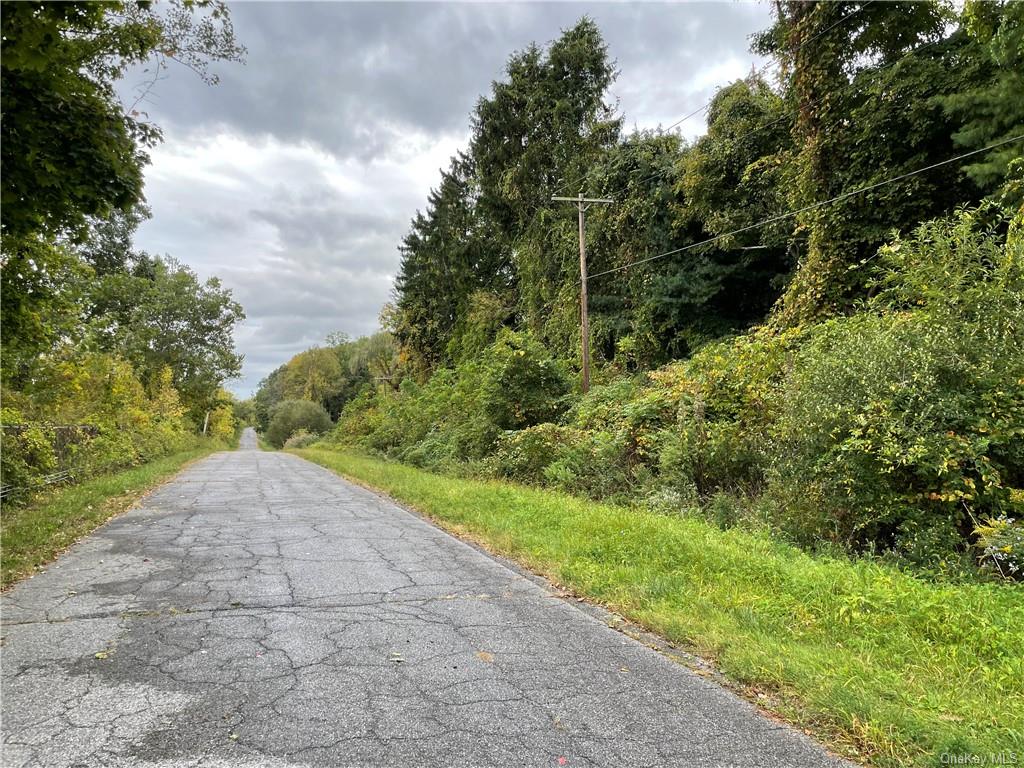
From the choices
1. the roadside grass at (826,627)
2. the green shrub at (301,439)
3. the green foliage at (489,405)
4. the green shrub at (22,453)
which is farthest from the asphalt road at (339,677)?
the green shrub at (301,439)

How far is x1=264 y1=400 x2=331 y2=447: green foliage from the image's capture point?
2398 inches

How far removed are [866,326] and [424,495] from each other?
26.7ft

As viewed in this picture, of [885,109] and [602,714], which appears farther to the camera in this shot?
[885,109]

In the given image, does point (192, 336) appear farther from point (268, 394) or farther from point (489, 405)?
point (268, 394)

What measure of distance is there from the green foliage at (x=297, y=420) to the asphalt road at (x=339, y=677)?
185ft

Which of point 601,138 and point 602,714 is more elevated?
point 601,138

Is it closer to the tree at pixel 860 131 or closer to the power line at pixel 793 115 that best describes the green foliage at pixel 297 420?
the power line at pixel 793 115

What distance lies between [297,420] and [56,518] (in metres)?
54.5

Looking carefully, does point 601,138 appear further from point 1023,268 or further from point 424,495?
point 1023,268

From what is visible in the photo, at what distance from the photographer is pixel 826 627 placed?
14.6ft

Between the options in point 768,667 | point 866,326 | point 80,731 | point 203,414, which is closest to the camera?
point 80,731

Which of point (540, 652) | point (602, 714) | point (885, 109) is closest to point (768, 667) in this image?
point (602, 714)

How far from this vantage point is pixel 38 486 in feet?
39.1

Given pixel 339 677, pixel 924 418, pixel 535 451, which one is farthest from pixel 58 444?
pixel 924 418
